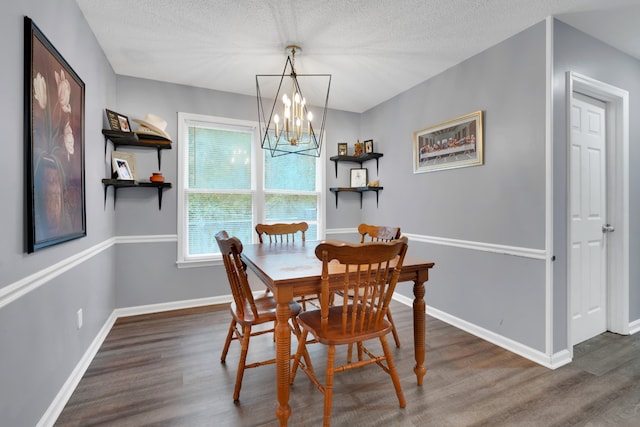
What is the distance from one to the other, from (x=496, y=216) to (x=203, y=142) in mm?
3122

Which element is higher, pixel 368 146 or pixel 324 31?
pixel 324 31

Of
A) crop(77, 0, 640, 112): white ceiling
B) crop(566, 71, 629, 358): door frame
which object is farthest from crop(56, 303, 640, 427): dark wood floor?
crop(77, 0, 640, 112): white ceiling

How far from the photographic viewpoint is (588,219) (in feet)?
8.23

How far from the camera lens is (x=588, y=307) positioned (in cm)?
254

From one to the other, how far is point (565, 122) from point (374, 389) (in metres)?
2.34

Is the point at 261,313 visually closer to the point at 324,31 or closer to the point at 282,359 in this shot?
the point at 282,359

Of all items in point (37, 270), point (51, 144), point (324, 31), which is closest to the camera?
point (37, 270)

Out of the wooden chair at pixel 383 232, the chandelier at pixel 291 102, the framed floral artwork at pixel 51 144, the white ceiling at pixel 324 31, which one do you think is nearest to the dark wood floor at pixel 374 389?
the wooden chair at pixel 383 232

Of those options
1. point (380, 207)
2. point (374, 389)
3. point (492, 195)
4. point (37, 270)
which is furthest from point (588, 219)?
point (37, 270)

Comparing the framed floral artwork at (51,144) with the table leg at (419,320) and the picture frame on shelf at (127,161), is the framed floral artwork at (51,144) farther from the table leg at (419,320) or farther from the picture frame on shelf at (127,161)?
the table leg at (419,320)

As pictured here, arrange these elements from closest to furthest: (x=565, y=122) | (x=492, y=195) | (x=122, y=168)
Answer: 1. (x=565, y=122)
2. (x=492, y=195)
3. (x=122, y=168)

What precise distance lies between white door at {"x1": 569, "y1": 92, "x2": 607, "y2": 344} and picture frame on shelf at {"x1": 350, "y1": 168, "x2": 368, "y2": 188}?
7.49 ft

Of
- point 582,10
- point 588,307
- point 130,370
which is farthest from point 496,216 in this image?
point 130,370

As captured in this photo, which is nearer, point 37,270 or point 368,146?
point 37,270
